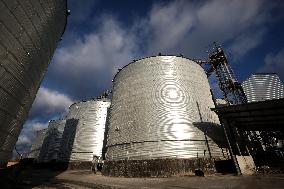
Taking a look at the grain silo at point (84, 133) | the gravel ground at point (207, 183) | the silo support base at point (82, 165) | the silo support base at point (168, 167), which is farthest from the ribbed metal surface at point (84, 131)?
the gravel ground at point (207, 183)

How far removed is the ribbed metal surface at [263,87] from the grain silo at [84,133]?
24.7m

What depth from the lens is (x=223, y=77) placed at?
3338cm

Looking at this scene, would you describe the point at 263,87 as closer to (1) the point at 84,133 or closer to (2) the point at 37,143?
(1) the point at 84,133

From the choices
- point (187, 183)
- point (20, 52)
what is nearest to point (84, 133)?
point (187, 183)

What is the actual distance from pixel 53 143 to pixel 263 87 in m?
39.8

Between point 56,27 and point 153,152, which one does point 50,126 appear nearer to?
point 153,152

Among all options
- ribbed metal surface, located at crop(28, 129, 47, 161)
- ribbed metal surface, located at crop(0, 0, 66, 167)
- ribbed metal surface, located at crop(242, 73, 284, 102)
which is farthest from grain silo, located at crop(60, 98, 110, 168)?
ribbed metal surface, located at crop(242, 73, 284, 102)

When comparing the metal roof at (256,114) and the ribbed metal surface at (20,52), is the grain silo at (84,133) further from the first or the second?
the ribbed metal surface at (20,52)

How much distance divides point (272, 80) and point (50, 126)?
4670cm

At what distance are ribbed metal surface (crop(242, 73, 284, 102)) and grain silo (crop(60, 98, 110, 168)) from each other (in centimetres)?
2469

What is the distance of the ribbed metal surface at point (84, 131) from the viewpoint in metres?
34.8

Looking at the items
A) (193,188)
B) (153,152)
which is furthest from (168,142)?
(193,188)

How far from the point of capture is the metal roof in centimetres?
1793

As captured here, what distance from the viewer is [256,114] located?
20.2 m
